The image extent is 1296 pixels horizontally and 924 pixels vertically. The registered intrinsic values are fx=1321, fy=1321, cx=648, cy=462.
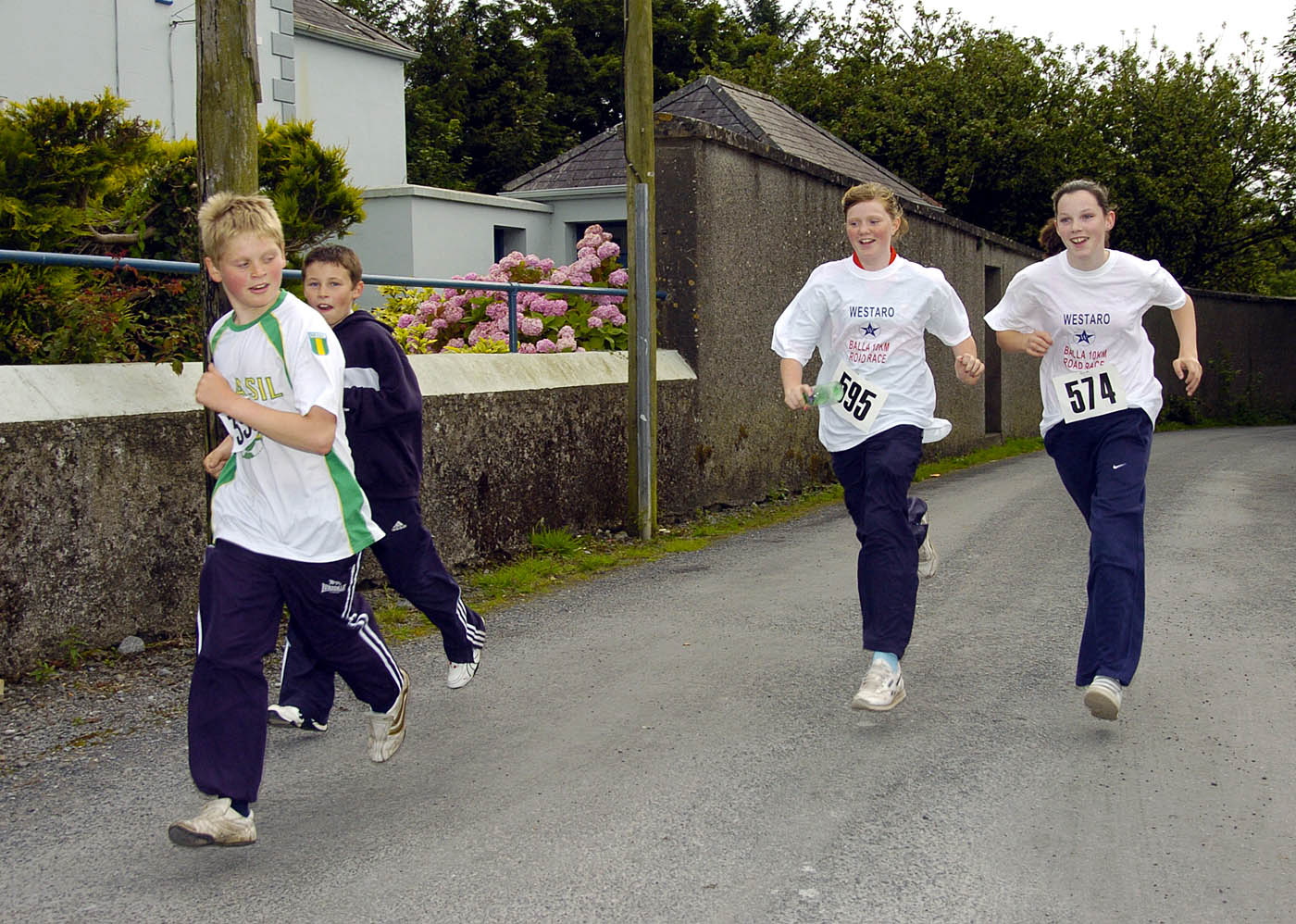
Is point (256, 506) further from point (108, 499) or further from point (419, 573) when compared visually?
point (108, 499)

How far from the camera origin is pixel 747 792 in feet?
13.0

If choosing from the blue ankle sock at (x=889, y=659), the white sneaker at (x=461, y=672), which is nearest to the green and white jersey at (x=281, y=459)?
the white sneaker at (x=461, y=672)

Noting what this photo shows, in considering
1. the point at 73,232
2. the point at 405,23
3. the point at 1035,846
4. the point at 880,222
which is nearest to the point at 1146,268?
the point at 880,222

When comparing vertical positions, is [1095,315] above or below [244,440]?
above

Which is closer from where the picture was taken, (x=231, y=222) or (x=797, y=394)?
(x=231, y=222)

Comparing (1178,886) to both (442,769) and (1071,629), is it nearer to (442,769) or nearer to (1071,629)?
(442,769)

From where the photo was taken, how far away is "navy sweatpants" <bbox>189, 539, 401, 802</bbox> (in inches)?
139

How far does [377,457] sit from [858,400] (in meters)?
1.81

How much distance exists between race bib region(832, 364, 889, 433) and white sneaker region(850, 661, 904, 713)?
90 centimetres

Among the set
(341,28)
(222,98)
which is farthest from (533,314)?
(341,28)

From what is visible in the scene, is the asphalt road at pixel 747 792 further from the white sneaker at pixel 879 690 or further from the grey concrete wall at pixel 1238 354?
the grey concrete wall at pixel 1238 354

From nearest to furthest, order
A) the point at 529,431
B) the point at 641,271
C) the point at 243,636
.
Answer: the point at 243,636, the point at 529,431, the point at 641,271

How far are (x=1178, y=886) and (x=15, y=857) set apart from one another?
120 inches

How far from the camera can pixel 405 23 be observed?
1804 inches
